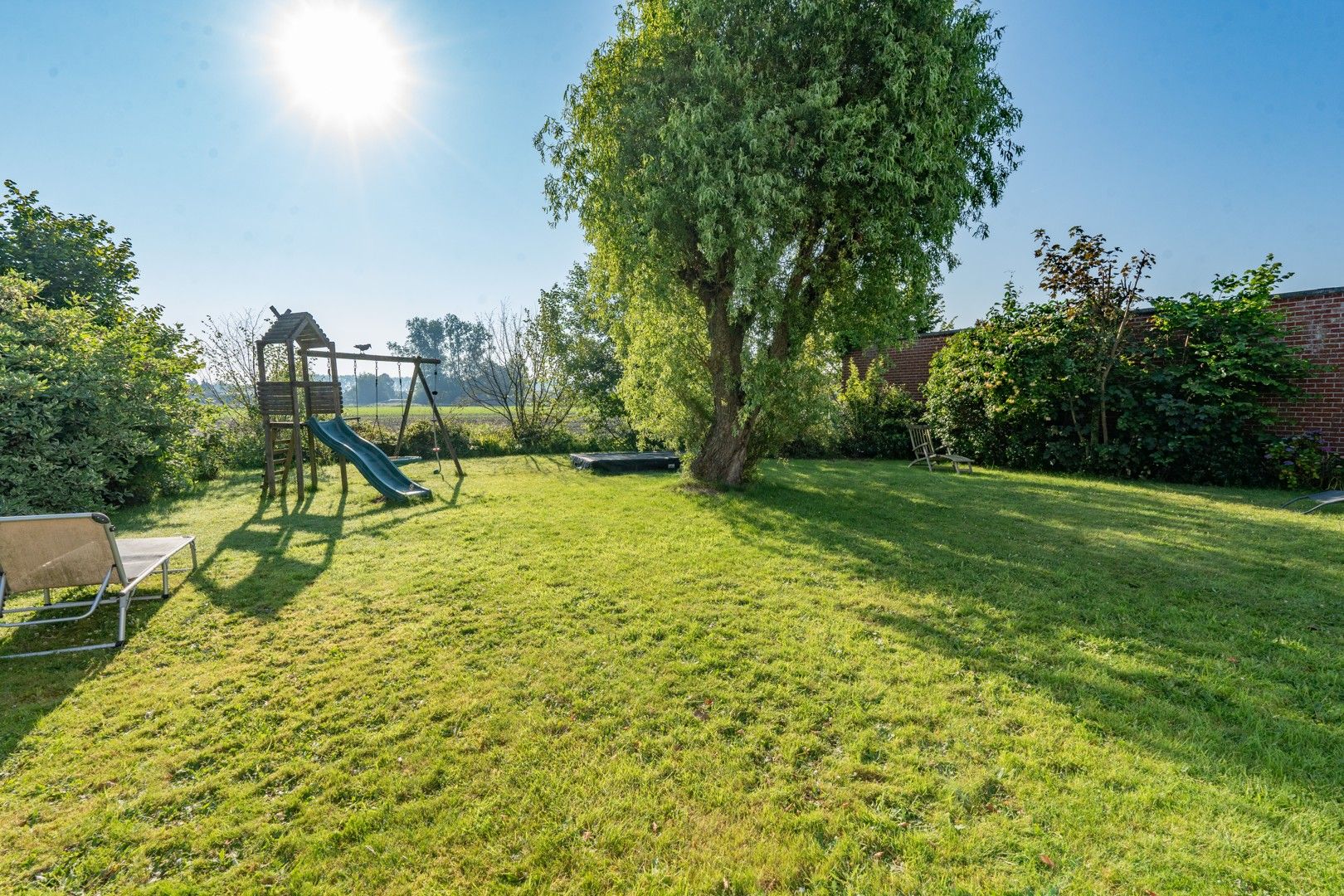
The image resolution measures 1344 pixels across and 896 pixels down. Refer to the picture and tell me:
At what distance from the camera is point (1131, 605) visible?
401 cm

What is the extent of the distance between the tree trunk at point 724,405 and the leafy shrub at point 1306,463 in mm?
8615

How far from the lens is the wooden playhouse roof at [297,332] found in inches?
374

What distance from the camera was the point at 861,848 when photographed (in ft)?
6.11

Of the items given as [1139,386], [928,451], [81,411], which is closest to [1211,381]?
[1139,386]

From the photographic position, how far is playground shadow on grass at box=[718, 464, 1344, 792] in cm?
256

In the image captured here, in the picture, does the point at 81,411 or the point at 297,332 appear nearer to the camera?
the point at 81,411

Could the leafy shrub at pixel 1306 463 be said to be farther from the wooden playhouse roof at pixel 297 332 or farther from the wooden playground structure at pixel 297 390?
the wooden playhouse roof at pixel 297 332

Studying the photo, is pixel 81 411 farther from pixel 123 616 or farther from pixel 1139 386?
pixel 1139 386

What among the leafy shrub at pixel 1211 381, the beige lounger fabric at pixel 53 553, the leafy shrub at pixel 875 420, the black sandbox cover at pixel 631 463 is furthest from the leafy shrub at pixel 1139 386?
the beige lounger fabric at pixel 53 553

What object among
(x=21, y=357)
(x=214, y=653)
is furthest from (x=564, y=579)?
(x=21, y=357)

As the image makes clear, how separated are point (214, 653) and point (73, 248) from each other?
1495cm

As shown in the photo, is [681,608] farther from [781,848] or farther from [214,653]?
[214,653]

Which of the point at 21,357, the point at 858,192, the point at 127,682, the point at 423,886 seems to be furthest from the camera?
the point at 858,192

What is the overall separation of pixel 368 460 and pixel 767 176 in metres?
8.19
